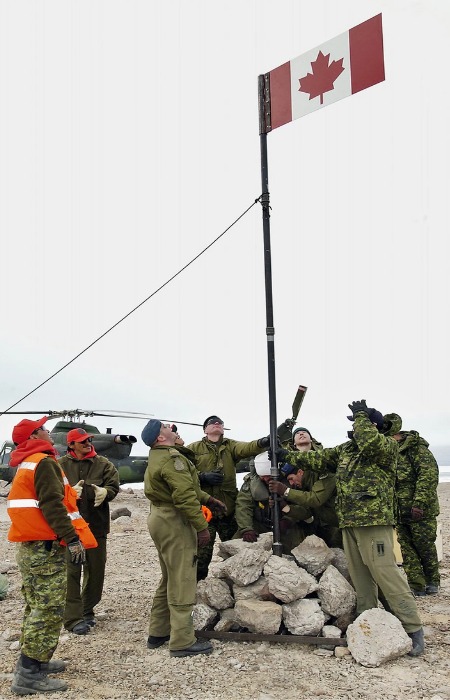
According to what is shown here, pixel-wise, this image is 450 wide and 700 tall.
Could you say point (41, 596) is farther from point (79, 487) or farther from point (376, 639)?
point (376, 639)

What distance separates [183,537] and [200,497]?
0.49 m

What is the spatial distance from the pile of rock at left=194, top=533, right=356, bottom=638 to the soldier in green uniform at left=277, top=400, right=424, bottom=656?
253mm

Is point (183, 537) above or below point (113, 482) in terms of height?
below

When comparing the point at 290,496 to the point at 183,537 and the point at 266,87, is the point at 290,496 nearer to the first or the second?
the point at 183,537

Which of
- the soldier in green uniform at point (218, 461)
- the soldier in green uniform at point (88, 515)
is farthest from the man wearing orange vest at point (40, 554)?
the soldier in green uniform at point (218, 461)

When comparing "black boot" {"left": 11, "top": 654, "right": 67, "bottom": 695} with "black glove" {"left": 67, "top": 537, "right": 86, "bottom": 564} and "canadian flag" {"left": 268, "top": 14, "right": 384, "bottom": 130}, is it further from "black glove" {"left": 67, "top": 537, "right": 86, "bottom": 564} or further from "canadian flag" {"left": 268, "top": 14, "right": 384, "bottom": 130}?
"canadian flag" {"left": 268, "top": 14, "right": 384, "bottom": 130}

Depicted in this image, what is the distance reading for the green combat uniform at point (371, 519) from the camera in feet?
15.8

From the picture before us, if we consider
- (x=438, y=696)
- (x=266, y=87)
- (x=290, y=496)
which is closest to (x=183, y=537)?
(x=290, y=496)

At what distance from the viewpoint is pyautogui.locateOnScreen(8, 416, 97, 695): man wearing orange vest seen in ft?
14.5

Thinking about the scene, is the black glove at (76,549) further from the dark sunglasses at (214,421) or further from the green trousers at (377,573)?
the green trousers at (377,573)

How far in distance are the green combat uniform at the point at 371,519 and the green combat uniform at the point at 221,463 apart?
1.21 metres

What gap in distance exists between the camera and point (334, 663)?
15.2 ft

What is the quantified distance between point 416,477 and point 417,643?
2784 mm

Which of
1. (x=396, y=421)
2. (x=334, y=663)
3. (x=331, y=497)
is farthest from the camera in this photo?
(x=396, y=421)
